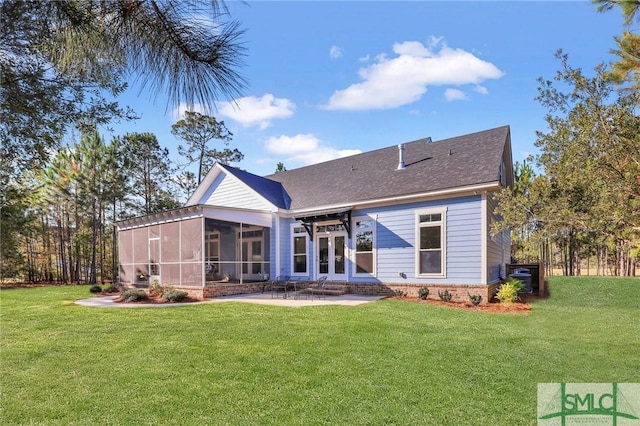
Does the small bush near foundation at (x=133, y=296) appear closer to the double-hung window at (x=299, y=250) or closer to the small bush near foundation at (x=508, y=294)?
the double-hung window at (x=299, y=250)

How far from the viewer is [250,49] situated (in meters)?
2.61

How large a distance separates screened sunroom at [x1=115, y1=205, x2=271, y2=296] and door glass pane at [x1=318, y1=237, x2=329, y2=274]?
246 centimetres

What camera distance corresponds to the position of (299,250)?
1487cm

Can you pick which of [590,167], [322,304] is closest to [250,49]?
[590,167]

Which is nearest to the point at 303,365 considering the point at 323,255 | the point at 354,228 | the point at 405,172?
the point at 354,228

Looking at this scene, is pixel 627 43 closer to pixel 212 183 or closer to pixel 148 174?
pixel 212 183

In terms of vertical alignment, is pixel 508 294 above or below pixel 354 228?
below

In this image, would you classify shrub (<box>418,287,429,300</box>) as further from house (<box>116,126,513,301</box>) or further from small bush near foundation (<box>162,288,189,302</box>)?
small bush near foundation (<box>162,288,189,302</box>)

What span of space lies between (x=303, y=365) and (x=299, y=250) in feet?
32.8

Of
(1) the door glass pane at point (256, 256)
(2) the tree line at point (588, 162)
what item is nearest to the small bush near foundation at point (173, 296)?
(1) the door glass pane at point (256, 256)

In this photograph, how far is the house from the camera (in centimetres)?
1124

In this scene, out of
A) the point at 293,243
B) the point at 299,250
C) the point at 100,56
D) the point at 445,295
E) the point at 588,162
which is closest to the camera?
the point at 100,56

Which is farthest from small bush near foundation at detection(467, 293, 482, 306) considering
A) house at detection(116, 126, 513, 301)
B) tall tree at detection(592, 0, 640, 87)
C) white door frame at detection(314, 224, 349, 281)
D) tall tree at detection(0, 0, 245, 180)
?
tall tree at detection(0, 0, 245, 180)

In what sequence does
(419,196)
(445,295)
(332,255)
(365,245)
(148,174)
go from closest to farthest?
(445,295)
(419,196)
(365,245)
(332,255)
(148,174)
